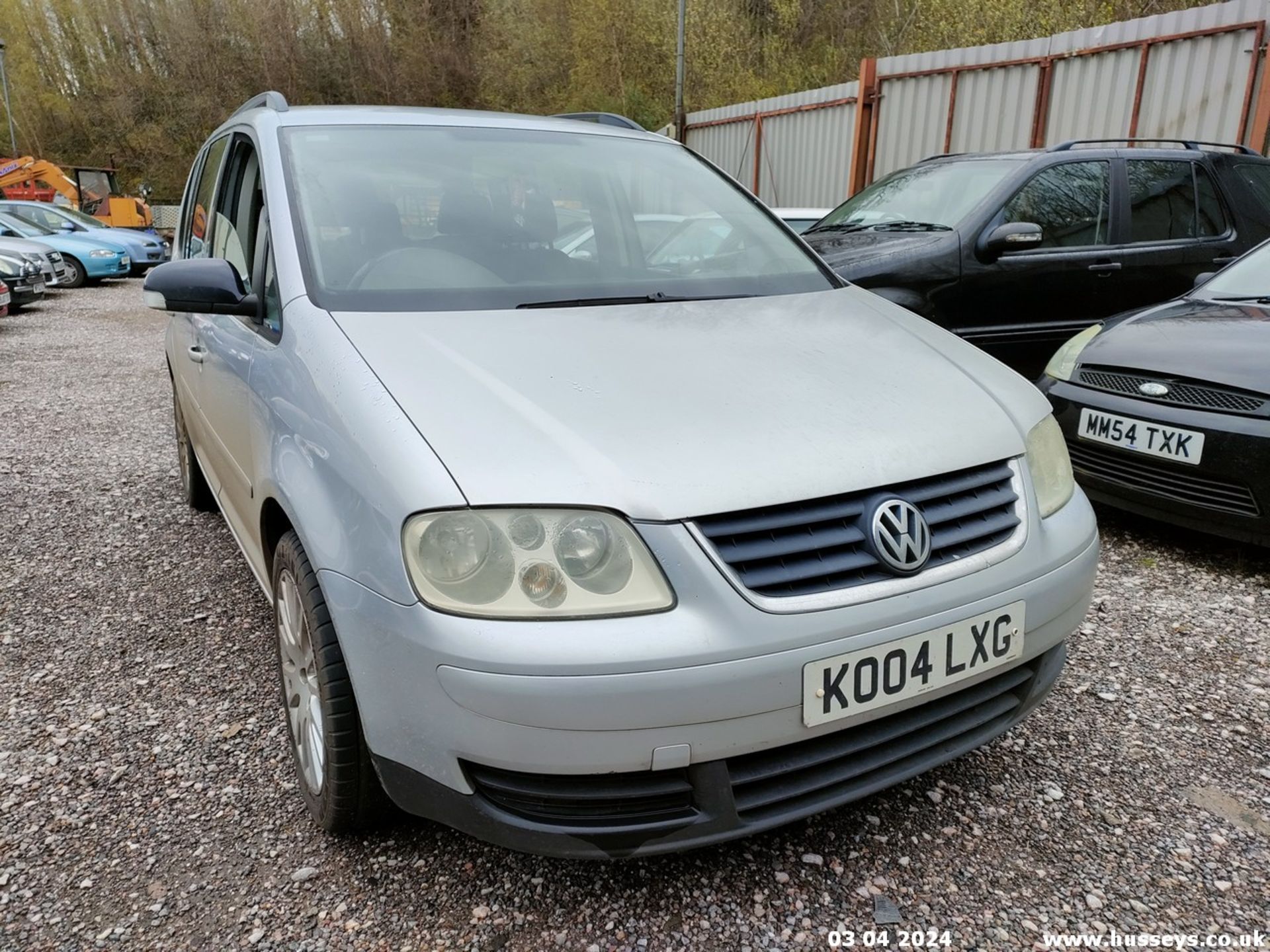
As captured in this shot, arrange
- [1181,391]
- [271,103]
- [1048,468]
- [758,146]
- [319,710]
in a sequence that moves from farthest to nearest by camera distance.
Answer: [758,146], [1181,391], [271,103], [1048,468], [319,710]

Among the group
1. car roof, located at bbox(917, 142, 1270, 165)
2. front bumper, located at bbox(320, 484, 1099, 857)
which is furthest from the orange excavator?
front bumper, located at bbox(320, 484, 1099, 857)

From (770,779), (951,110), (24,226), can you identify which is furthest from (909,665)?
(24,226)

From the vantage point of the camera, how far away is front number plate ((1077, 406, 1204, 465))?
335 centimetres

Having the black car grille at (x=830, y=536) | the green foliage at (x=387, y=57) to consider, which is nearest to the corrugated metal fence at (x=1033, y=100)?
the black car grille at (x=830, y=536)

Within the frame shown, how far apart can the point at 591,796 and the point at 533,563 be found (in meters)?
0.41

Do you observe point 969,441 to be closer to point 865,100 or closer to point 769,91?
point 865,100

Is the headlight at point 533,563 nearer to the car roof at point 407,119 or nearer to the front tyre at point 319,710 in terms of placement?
the front tyre at point 319,710

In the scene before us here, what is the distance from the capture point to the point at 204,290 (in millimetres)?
2305

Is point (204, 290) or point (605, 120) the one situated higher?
point (605, 120)

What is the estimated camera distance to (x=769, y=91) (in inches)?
885

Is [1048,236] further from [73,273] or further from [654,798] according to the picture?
[73,273]

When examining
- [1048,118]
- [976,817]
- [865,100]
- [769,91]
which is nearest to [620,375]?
[976,817]

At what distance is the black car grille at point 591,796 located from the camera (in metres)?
1.60

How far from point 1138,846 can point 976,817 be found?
0.32m
